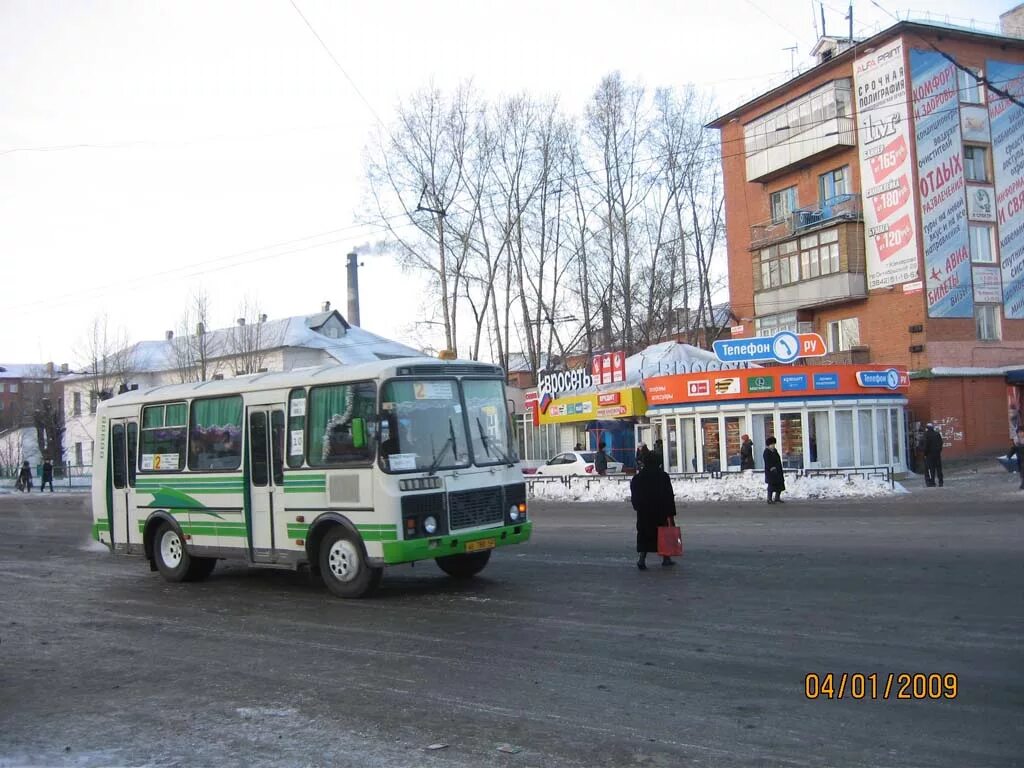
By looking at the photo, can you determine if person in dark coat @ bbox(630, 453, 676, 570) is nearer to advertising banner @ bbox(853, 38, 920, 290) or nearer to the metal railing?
the metal railing

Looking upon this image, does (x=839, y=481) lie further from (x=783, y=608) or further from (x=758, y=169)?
(x=758, y=169)

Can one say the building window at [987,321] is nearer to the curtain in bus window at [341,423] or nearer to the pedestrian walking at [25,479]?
the curtain in bus window at [341,423]

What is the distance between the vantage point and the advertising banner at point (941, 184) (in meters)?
38.1

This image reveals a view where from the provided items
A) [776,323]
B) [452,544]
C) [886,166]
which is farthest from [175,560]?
[776,323]

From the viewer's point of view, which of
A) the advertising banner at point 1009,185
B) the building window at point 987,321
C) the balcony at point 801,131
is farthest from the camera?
the balcony at point 801,131

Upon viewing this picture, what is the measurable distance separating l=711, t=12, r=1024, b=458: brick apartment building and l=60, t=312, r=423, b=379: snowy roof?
97.4 ft

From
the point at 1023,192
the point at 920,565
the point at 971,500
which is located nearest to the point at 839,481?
the point at 971,500

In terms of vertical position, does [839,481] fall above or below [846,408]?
below

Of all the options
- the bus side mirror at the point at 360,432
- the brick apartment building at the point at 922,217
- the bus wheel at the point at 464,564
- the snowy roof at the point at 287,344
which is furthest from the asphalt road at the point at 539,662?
the snowy roof at the point at 287,344

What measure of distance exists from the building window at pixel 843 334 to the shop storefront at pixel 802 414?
588 centimetres

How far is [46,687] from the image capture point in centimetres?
773

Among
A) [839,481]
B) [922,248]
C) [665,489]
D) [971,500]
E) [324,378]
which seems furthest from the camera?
[922,248]

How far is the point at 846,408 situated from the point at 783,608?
1033 inches
